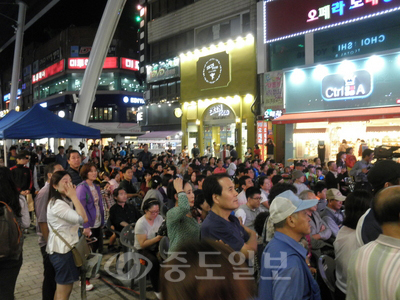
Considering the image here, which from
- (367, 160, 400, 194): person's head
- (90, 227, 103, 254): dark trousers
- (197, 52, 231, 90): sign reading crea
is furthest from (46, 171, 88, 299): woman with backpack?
(197, 52, 231, 90): sign reading crea

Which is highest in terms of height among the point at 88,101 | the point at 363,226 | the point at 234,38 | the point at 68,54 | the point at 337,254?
the point at 68,54

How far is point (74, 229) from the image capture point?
3.52m

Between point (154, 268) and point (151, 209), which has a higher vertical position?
point (151, 209)

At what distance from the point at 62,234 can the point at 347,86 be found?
577 inches

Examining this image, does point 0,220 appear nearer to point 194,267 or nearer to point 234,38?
point 194,267

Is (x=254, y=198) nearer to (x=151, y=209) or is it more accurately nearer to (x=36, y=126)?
(x=151, y=209)

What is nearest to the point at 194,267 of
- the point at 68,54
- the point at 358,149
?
the point at 358,149

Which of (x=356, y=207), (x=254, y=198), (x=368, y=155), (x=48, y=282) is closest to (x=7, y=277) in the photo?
(x=48, y=282)

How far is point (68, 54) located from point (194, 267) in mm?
45353

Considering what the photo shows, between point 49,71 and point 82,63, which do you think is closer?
point 82,63

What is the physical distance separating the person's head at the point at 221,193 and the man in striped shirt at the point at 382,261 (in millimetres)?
1071

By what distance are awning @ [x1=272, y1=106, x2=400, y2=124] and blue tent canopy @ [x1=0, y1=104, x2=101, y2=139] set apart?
34.0 ft

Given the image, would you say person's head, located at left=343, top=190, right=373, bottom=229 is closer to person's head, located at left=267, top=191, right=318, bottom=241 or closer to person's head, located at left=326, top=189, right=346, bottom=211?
person's head, located at left=267, top=191, right=318, bottom=241

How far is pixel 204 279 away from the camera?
4.16ft
